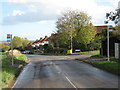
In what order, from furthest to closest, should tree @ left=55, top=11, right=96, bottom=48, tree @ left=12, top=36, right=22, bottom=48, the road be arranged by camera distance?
tree @ left=12, top=36, right=22, bottom=48 < tree @ left=55, top=11, right=96, bottom=48 < the road

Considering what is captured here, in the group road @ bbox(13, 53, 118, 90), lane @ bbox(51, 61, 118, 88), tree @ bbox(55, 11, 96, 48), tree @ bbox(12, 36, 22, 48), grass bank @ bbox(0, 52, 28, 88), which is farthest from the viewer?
tree @ bbox(12, 36, 22, 48)

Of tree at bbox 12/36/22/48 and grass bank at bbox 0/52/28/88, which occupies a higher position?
tree at bbox 12/36/22/48

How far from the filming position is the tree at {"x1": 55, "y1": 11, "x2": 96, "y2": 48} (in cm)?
6569

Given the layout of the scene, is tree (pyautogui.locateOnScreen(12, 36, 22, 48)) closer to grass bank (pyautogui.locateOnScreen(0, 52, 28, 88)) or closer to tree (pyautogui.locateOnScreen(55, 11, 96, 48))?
tree (pyautogui.locateOnScreen(55, 11, 96, 48))

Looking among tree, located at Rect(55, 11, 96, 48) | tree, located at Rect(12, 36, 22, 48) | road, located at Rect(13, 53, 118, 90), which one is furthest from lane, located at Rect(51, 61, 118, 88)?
tree, located at Rect(12, 36, 22, 48)

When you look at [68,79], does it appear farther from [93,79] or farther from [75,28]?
[75,28]

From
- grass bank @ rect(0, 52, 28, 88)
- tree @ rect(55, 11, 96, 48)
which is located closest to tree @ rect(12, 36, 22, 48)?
tree @ rect(55, 11, 96, 48)

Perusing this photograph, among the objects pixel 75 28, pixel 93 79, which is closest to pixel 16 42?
pixel 75 28

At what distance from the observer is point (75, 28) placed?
66.8 m

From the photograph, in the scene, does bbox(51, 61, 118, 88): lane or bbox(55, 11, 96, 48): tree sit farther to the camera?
bbox(55, 11, 96, 48): tree

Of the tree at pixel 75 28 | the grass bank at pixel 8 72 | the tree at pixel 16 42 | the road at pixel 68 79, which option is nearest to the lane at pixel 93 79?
the road at pixel 68 79

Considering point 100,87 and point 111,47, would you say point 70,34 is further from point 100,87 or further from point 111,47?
point 100,87

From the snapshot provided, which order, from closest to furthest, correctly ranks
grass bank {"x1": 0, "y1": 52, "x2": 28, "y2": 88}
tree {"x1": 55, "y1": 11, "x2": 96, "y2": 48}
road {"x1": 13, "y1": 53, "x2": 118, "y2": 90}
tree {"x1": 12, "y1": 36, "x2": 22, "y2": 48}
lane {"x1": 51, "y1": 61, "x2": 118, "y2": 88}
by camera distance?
lane {"x1": 51, "y1": 61, "x2": 118, "y2": 88} → road {"x1": 13, "y1": 53, "x2": 118, "y2": 90} → grass bank {"x1": 0, "y1": 52, "x2": 28, "y2": 88} → tree {"x1": 55, "y1": 11, "x2": 96, "y2": 48} → tree {"x1": 12, "y1": 36, "x2": 22, "y2": 48}

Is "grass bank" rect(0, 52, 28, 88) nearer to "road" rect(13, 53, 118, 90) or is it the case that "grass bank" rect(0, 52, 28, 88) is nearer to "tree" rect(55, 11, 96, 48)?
"road" rect(13, 53, 118, 90)
